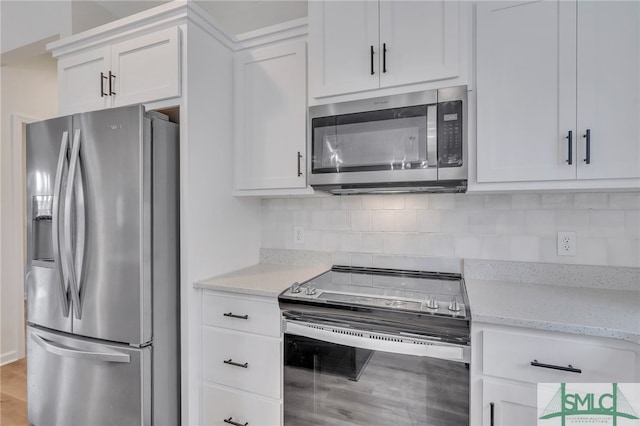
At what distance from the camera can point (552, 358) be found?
1083mm

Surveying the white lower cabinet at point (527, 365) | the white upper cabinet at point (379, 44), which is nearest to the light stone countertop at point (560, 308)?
the white lower cabinet at point (527, 365)

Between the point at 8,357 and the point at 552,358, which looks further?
the point at 8,357

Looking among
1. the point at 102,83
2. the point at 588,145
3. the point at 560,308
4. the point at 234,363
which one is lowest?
the point at 234,363

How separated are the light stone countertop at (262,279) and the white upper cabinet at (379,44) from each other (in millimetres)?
971

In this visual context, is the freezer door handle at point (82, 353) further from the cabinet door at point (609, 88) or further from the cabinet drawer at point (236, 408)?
the cabinet door at point (609, 88)

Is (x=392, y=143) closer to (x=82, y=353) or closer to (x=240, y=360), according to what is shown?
(x=240, y=360)

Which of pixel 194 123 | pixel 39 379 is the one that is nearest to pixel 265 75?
pixel 194 123

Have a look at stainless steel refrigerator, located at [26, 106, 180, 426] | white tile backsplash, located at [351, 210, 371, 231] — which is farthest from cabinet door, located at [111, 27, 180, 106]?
white tile backsplash, located at [351, 210, 371, 231]

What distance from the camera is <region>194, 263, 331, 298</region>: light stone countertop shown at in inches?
60.0

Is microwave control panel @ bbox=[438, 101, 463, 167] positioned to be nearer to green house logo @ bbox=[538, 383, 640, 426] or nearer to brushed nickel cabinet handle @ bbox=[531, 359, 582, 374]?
brushed nickel cabinet handle @ bbox=[531, 359, 582, 374]

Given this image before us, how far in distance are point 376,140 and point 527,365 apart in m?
1.07

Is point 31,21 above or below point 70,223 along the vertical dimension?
above

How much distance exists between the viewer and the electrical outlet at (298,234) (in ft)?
7.00

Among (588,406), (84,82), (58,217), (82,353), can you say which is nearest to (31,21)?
(84,82)
